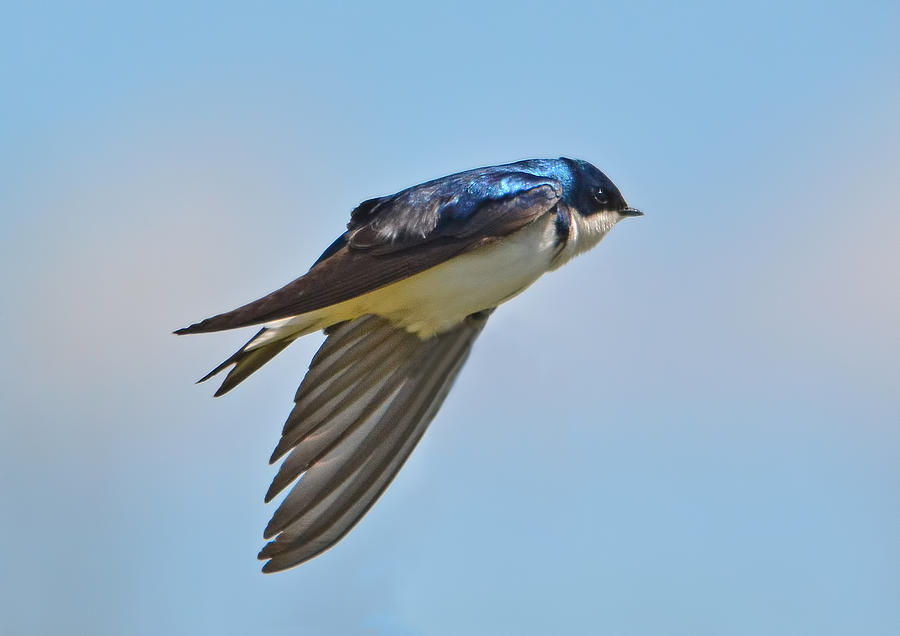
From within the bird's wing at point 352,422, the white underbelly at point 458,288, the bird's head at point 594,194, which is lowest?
the bird's wing at point 352,422

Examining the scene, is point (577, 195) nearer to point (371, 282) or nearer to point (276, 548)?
point (371, 282)

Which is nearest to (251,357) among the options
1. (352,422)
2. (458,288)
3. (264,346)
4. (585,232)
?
(264,346)

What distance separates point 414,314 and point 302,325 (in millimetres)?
291

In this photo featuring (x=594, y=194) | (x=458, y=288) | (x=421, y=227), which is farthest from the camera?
(x=594, y=194)

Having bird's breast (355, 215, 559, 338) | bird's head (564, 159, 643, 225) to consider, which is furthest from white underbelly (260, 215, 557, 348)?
bird's head (564, 159, 643, 225)

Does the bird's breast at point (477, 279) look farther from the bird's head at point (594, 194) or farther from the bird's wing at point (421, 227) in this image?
the bird's head at point (594, 194)

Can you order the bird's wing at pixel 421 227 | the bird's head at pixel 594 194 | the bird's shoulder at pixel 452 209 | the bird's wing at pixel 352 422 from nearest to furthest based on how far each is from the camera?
the bird's wing at pixel 421 227 → the bird's shoulder at pixel 452 209 → the bird's wing at pixel 352 422 → the bird's head at pixel 594 194

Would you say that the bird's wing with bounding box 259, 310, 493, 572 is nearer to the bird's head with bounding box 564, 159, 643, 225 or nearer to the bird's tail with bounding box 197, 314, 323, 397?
the bird's tail with bounding box 197, 314, 323, 397

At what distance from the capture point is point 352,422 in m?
3.34

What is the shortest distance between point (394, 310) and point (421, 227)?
1.13 feet

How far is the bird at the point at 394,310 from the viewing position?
305cm

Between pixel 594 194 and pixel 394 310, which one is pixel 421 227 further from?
pixel 594 194

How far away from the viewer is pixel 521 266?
311 cm

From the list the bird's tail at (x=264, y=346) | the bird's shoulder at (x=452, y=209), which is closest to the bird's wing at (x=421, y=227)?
the bird's shoulder at (x=452, y=209)
